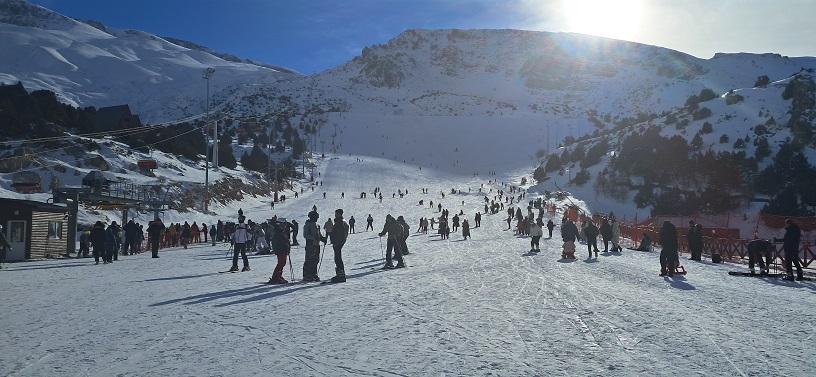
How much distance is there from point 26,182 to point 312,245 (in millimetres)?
28678

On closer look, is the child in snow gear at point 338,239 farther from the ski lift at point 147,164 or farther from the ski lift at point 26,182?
the ski lift at point 147,164

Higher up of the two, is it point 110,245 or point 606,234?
point 606,234

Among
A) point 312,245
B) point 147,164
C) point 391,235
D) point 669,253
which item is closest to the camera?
point 312,245

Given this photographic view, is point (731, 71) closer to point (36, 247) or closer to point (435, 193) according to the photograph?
point (435, 193)

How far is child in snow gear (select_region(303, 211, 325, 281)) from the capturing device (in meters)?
11.8

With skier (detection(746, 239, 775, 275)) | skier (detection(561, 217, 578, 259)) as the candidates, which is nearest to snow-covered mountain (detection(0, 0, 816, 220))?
skier (detection(561, 217, 578, 259))

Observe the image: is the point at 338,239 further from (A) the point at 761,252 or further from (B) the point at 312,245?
(A) the point at 761,252

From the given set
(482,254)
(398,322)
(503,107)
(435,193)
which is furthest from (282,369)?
(503,107)

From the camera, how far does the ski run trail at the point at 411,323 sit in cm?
562

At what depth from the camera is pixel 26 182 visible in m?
33.2

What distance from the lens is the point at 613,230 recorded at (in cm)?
2136

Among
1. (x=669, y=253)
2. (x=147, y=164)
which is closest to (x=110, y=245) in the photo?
(x=669, y=253)

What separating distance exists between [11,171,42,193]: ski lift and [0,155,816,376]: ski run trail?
69.2ft

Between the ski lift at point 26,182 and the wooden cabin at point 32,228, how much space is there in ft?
47.2
